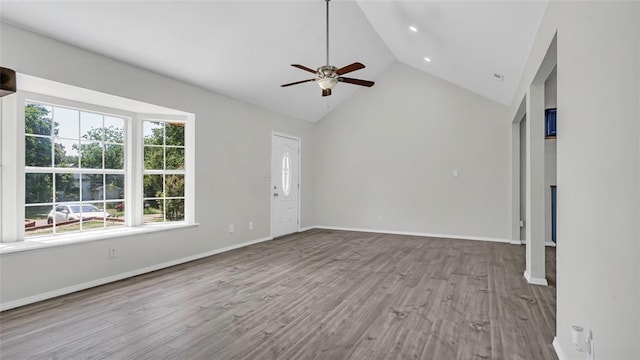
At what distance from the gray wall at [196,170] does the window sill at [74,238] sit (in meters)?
0.05

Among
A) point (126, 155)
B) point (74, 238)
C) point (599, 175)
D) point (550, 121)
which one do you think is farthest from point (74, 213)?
point (550, 121)

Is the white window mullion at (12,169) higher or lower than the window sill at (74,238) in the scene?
higher

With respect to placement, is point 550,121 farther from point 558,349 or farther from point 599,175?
point 599,175

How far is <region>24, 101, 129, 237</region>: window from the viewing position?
11.5ft

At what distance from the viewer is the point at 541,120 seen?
3.48m

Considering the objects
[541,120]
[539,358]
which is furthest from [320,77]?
[539,358]

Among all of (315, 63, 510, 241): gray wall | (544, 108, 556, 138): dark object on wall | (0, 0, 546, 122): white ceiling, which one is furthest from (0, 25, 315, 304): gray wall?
(544, 108, 556, 138): dark object on wall

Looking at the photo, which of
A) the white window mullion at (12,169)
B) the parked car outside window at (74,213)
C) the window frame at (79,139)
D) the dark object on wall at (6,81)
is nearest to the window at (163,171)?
the window frame at (79,139)

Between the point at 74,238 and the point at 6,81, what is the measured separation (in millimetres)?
1680

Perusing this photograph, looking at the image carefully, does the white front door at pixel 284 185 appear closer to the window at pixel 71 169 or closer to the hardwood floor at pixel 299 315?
the hardwood floor at pixel 299 315

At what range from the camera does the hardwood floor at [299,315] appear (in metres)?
2.26

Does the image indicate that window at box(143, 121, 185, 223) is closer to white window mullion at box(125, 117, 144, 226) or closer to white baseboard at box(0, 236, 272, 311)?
white window mullion at box(125, 117, 144, 226)

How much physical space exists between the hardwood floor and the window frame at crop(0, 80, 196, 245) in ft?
2.56

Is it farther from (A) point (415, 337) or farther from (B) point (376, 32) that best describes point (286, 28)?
(A) point (415, 337)
